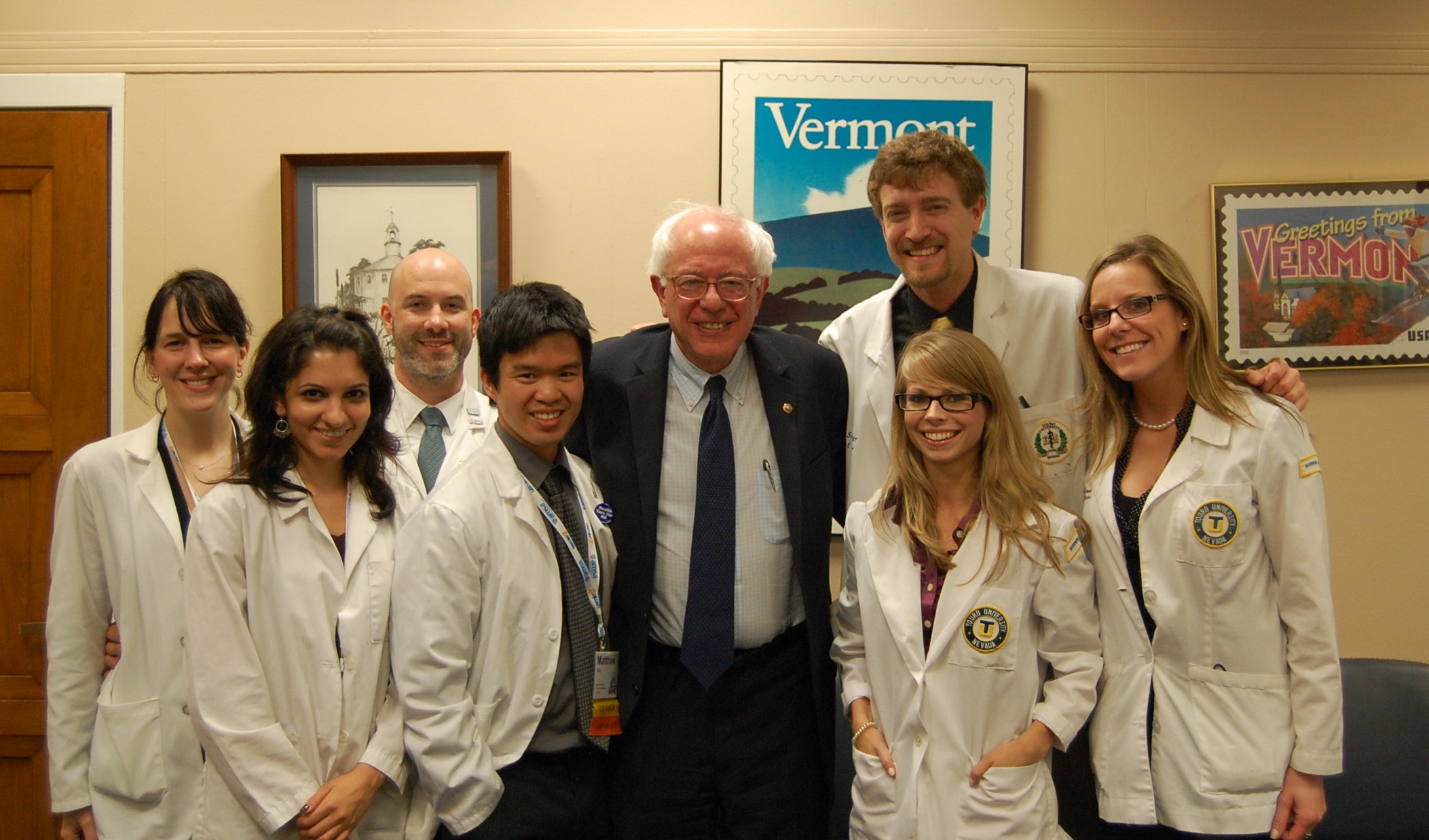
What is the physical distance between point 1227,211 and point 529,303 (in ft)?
7.98

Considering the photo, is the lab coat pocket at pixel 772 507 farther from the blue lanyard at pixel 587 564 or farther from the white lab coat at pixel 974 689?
the blue lanyard at pixel 587 564

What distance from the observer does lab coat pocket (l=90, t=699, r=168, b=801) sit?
67.6 inches

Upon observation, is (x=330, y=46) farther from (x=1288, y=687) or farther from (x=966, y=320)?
(x=1288, y=687)

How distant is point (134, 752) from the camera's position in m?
1.72

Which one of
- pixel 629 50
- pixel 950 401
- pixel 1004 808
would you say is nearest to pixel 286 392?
pixel 950 401

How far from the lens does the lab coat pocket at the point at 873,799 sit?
171 centimetres

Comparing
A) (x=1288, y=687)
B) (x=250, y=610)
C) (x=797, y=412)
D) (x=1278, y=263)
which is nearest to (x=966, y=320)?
(x=797, y=412)

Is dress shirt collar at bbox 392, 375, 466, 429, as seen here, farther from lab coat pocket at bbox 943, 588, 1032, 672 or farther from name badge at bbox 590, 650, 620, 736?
lab coat pocket at bbox 943, 588, 1032, 672

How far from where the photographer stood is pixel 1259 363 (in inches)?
118

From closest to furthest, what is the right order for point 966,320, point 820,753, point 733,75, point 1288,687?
point 1288,687
point 820,753
point 966,320
point 733,75

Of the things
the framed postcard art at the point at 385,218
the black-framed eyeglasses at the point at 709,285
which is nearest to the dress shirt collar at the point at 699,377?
the black-framed eyeglasses at the point at 709,285

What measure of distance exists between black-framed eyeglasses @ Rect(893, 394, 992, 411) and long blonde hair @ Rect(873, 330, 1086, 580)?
2 cm

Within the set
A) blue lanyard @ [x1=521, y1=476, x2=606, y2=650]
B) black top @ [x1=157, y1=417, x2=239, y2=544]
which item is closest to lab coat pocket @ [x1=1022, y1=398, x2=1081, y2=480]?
blue lanyard @ [x1=521, y1=476, x2=606, y2=650]

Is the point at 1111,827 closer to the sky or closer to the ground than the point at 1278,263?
closer to the ground
